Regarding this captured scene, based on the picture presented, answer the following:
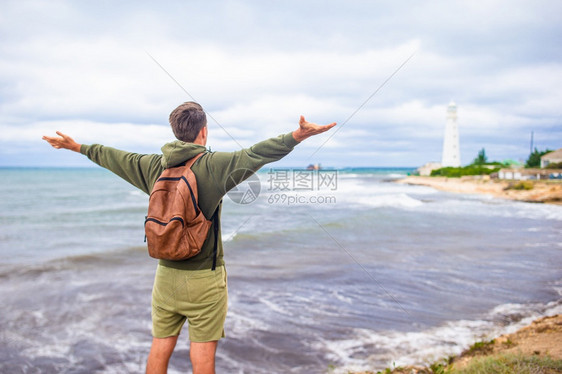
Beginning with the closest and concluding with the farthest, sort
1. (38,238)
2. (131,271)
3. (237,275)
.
→ (237,275) < (131,271) < (38,238)

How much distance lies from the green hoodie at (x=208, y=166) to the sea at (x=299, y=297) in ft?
3.76

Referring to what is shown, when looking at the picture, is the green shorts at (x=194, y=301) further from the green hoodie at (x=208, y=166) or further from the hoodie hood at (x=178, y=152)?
the hoodie hood at (x=178, y=152)

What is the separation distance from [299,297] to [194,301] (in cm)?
459

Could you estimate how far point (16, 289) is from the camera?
23.9 feet

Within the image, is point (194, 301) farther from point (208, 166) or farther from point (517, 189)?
point (517, 189)

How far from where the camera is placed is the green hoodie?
6.40 feet

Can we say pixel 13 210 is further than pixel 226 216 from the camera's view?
Yes

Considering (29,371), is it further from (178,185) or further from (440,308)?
(440,308)

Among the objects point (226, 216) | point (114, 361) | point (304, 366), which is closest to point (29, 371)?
point (114, 361)

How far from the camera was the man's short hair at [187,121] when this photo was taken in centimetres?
207

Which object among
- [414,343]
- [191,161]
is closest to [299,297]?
[414,343]

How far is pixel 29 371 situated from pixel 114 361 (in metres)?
0.87

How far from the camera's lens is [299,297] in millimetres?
6461

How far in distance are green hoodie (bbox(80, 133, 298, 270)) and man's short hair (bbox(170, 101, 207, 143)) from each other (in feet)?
0.23
